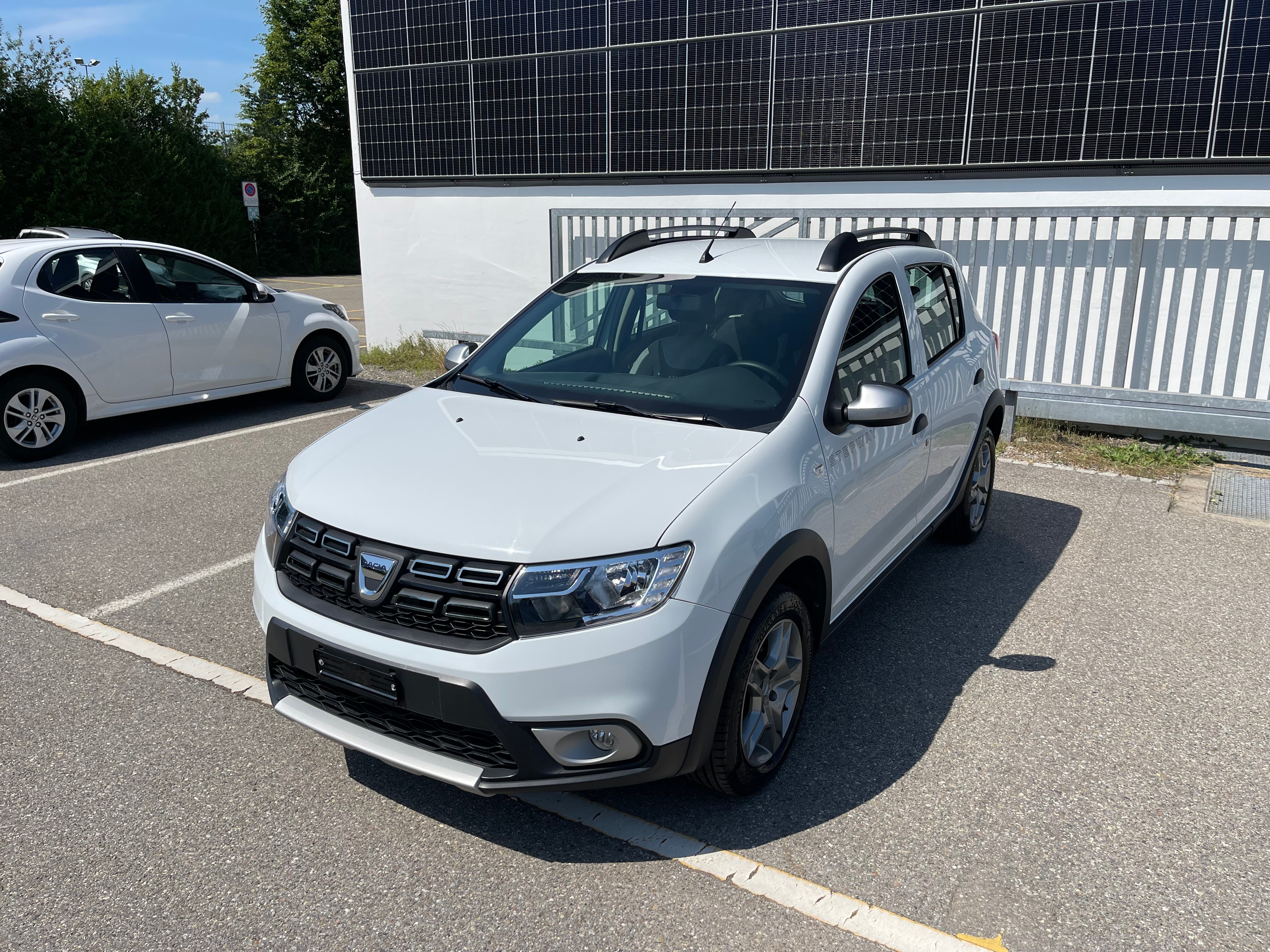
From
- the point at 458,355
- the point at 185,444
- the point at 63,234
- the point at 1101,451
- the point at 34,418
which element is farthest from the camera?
the point at 63,234

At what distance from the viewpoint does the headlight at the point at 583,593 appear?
268 centimetres

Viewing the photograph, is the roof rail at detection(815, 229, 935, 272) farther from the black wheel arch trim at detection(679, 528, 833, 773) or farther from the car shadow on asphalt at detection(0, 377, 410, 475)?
the car shadow on asphalt at detection(0, 377, 410, 475)

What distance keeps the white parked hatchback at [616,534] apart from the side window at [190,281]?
511 cm

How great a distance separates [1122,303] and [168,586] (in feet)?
23.5

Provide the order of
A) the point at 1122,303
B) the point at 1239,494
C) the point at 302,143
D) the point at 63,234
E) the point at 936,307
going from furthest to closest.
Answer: the point at 302,143
the point at 63,234
the point at 1122,303
the point at 1239,494
the point at 936,307

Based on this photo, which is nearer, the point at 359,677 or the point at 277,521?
the point at 359,677

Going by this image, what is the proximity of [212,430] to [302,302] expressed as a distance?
1654mm

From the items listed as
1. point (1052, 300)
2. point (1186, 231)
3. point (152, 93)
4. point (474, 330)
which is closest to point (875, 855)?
point (1186, 231)

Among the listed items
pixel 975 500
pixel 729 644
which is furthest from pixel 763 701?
pixel 975 500

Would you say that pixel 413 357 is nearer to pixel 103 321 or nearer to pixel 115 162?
pixel 103 321

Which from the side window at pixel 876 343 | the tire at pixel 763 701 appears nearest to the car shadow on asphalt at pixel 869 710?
the tire at pixel 763 701

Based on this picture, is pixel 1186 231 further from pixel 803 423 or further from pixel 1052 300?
pixel 803 423

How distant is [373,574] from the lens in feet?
9.33

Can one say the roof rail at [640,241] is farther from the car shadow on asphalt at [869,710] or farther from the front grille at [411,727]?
the front grille at [411,727]
